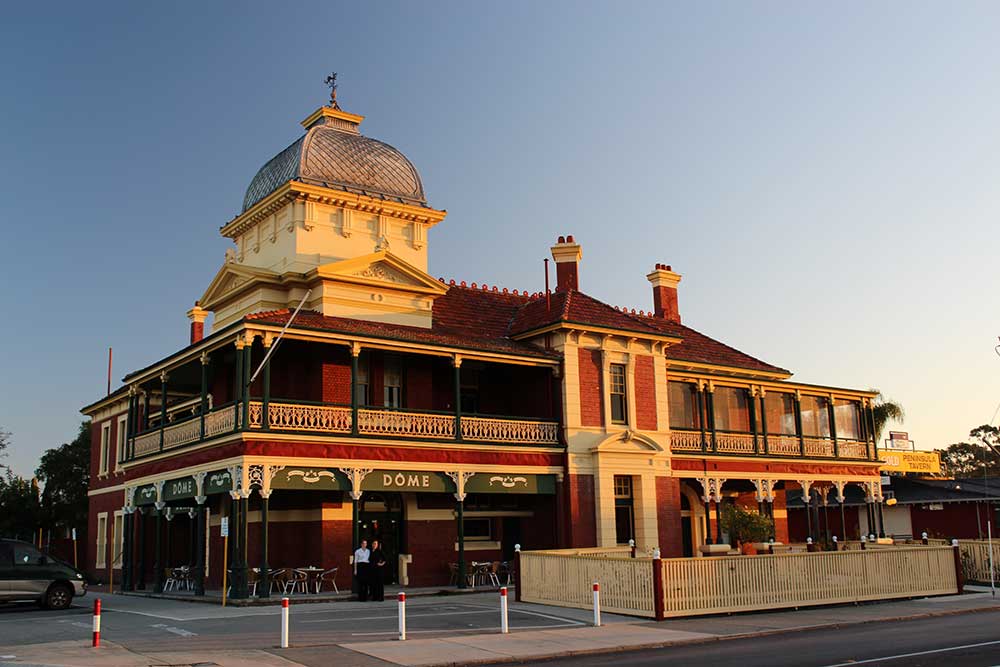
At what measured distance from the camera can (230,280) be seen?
3119cm

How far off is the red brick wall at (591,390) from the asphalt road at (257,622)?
24.8 ft

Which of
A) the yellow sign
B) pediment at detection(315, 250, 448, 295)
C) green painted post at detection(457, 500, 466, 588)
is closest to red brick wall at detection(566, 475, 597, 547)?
green painted post at detection(457, 500, 466, 588)

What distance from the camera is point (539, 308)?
108ft

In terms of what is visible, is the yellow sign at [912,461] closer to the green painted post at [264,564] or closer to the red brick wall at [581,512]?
the red brick wall at [581,512]

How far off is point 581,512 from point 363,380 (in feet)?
25.2

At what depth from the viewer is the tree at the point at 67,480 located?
54.1m

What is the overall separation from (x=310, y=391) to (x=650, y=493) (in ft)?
37.0

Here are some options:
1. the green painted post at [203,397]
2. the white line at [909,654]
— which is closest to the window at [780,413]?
the green painted post at [203,397]

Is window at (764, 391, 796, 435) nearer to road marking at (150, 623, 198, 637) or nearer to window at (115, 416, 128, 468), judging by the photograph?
window at (115, 416, 128, 468)

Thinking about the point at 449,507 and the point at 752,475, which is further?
the point at 752,475

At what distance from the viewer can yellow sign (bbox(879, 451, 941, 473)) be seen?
62.8 meters

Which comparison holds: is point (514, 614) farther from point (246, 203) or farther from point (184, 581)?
point (246, 203)

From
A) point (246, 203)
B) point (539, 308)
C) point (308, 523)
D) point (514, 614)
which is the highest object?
point (246, 203)

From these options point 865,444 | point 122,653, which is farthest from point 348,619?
point 865,444
